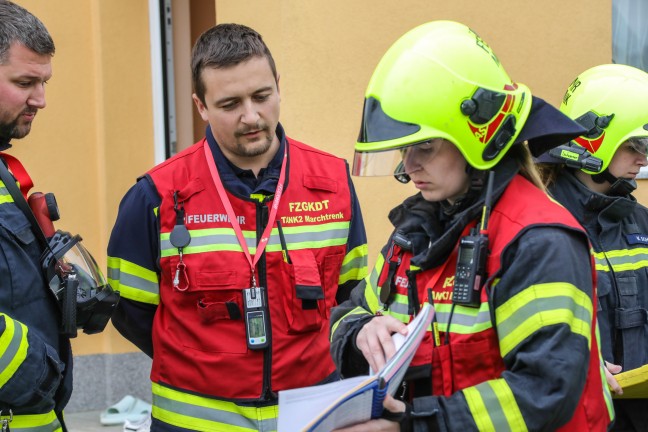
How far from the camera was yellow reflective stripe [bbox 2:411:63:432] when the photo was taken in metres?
3.10

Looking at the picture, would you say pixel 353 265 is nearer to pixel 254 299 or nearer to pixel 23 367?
pixel 254 299

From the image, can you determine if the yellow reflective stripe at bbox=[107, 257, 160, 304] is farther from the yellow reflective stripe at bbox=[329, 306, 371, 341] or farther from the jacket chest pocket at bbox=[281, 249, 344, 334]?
the yellow reflective stripe at bbox=[329, 306, 371, 341]

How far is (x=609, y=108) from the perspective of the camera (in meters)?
3.91

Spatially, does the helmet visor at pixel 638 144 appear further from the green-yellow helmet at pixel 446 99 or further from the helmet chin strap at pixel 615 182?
the green-yellow helmet at pixel 446 99

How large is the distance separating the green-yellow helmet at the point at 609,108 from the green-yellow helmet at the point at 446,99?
144 cm

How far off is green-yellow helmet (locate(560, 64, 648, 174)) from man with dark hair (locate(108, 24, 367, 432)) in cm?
101

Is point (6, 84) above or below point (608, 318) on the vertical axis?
above

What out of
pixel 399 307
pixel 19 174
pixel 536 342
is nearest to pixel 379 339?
pixel 399 307

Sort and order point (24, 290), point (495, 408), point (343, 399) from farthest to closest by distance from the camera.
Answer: point (24, 290) → point (495, 408) → point (343, 399)

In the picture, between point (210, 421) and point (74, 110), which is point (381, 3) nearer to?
point (74, 110)

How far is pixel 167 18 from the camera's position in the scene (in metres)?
7.00

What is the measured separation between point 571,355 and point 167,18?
5.36 m

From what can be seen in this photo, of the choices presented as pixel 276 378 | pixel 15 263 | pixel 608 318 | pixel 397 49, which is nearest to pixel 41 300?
pixel 15 263

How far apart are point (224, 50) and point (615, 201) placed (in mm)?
1560
